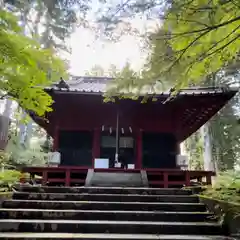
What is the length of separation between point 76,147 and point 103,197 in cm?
542

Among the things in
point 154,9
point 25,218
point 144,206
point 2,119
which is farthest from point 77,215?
point 2,119

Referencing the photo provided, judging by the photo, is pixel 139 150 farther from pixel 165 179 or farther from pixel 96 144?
pixel 165 179

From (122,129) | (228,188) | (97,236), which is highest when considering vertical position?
(122,129)

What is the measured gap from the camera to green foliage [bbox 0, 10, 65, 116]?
2996mm

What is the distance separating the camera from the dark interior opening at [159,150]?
1000cm

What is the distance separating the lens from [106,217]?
13.4ft

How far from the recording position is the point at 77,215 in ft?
13.3

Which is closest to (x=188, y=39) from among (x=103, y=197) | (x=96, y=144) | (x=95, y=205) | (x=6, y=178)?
(x=95, y=205)

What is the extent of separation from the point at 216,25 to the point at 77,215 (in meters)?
3.47

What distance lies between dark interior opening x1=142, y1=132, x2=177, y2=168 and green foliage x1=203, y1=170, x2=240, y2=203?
553 centimetres

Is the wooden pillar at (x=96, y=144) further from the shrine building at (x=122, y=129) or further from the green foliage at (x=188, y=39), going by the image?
the green foliage at (x=188, y=39)

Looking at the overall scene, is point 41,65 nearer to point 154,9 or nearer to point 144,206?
point 154,9

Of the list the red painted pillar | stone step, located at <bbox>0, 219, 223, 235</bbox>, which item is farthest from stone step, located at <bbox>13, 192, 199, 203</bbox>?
the red painted pillar

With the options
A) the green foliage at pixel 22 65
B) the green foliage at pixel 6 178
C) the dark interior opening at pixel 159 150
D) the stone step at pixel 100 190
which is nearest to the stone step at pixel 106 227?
the green foliage at pixel 6 178
